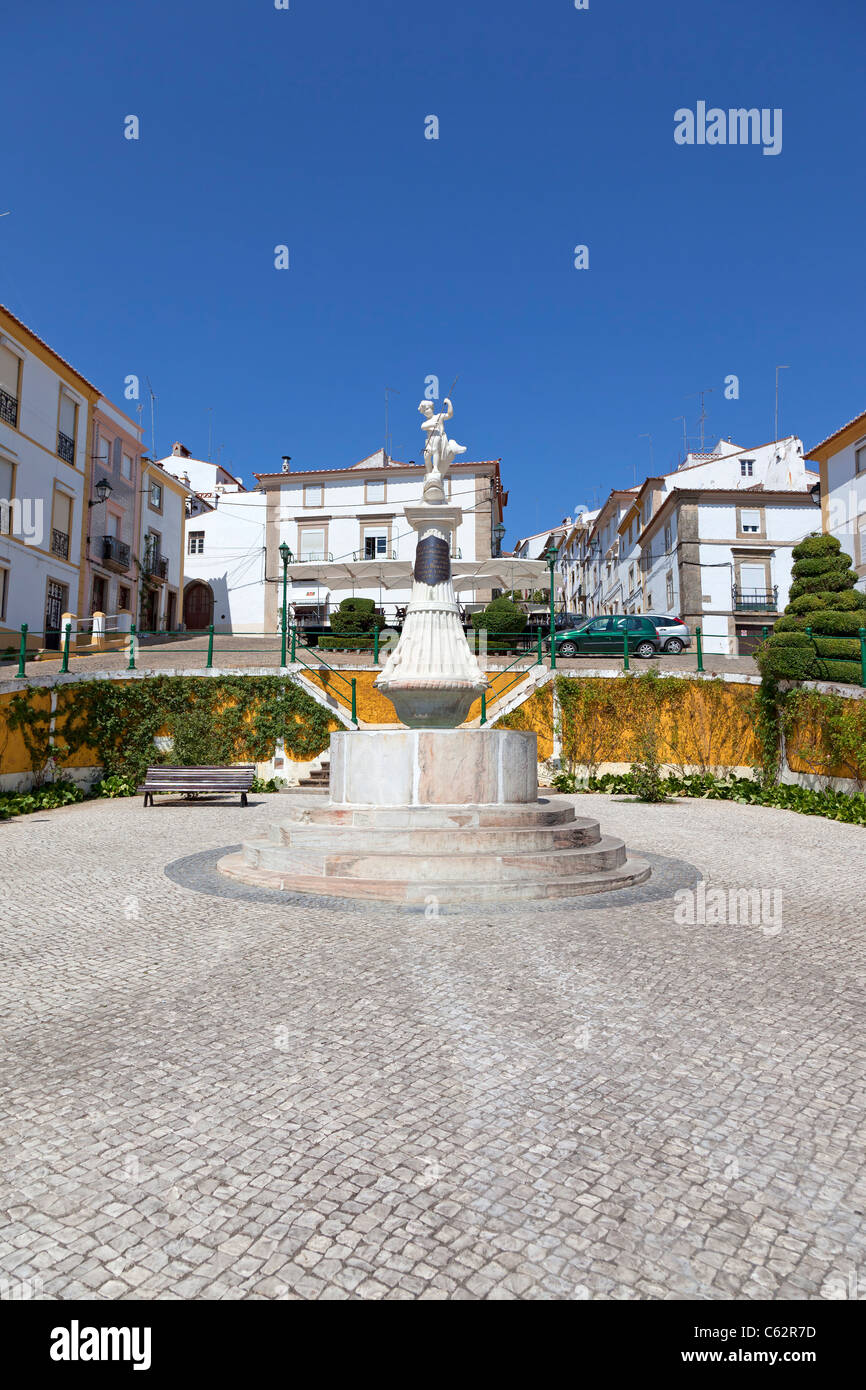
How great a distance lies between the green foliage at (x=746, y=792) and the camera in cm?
1197

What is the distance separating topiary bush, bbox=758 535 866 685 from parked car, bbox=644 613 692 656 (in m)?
5.23

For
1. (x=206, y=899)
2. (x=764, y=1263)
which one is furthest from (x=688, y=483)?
(x=764, y=1263)

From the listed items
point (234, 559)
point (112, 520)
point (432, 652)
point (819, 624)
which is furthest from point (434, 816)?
point (234, 559)

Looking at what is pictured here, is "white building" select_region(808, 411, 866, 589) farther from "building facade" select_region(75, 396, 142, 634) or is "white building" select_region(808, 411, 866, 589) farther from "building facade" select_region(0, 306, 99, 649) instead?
"building facade" select_region(0, 306, 99, 649)

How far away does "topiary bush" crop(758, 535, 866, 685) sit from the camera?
47.0 ft

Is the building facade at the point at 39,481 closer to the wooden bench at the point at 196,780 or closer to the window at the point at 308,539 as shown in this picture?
the wooden bench at the point at 196,780

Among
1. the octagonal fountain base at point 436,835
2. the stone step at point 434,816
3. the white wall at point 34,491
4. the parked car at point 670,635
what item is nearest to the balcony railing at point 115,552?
the white wall at point 34,491

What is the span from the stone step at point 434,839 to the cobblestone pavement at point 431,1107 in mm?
1345

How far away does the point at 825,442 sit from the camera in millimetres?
27375

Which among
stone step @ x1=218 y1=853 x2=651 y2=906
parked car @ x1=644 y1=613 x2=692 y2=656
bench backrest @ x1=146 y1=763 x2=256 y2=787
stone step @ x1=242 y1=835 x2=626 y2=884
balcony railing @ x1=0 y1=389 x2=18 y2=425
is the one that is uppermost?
balcony railing @ x1=0 y1=389 x2=18 y2=425

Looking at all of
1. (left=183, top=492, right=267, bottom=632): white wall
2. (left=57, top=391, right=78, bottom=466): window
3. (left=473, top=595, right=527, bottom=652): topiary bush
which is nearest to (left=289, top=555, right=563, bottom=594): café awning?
(left=473, top=595, right=527, bottom=652): topiary bush

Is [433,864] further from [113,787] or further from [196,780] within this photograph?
[113,787]

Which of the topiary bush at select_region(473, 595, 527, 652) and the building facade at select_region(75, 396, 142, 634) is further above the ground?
the building facade at select_region(75, 396, 142, 634)
